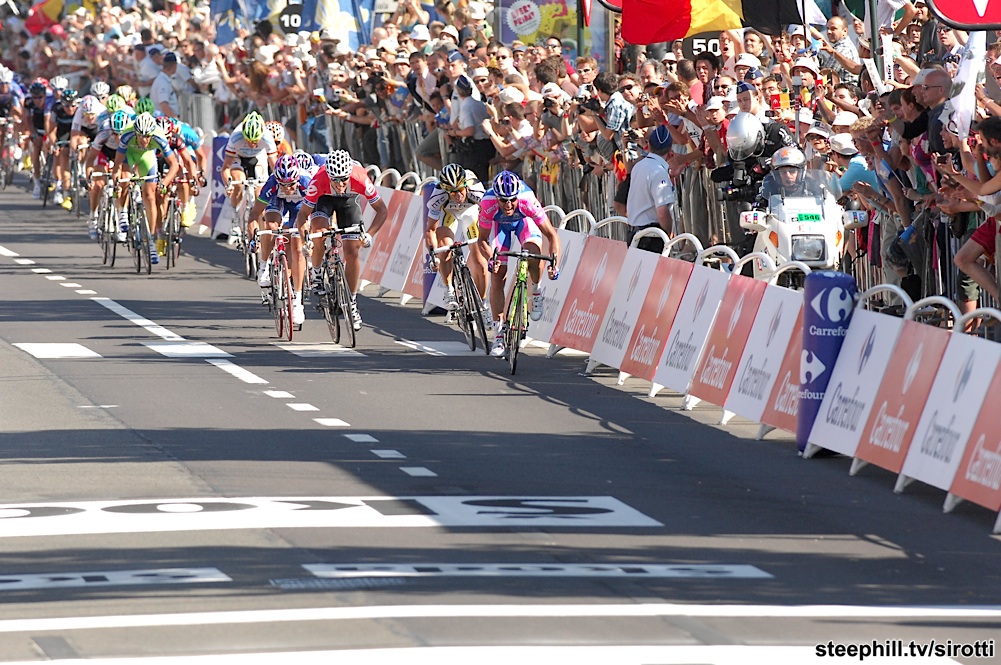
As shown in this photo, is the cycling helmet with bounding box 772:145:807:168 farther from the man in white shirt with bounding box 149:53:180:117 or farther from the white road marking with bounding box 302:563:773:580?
the man in white shirt with bounding box 149:53:180:117

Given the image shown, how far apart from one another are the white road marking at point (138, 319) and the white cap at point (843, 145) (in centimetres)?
669

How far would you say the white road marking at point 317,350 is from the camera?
788 inches

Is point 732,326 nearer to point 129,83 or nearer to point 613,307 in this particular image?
point 613,307

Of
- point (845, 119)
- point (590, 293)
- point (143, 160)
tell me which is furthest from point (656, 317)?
point (143, 160)

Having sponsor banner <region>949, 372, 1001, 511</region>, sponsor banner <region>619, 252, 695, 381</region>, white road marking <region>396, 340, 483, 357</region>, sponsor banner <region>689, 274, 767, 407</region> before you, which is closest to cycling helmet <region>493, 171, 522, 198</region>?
white road marking <region>396, 340, 483, 357</region>

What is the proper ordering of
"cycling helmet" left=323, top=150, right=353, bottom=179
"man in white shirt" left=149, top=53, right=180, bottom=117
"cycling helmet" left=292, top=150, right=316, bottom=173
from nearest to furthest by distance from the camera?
"cycling helmet" left=323, top=150, right=353, bottom=179, "cycling helmet" left=292, top=150, right=316, bottom=173, "man in white shirt" left=149, top=53, right=180, bottom=117

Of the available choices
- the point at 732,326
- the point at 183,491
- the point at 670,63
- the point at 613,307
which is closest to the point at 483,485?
the point at 183,491

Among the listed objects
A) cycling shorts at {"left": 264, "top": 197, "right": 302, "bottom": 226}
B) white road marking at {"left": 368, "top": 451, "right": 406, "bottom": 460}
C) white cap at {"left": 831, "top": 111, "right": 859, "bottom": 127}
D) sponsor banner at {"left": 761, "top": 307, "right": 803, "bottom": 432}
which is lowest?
white road marking at {"left": 368, "top": 451, "right": 406, "bottom": 460}

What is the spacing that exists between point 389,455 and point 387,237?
12.4 m

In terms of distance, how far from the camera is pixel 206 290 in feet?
84.9

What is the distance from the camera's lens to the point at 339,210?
21.4 metres

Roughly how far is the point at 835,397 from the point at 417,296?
11.1 m

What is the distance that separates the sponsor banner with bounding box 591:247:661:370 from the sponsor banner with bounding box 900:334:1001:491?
516cm

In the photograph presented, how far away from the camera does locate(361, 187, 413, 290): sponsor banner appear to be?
25.8 meters
